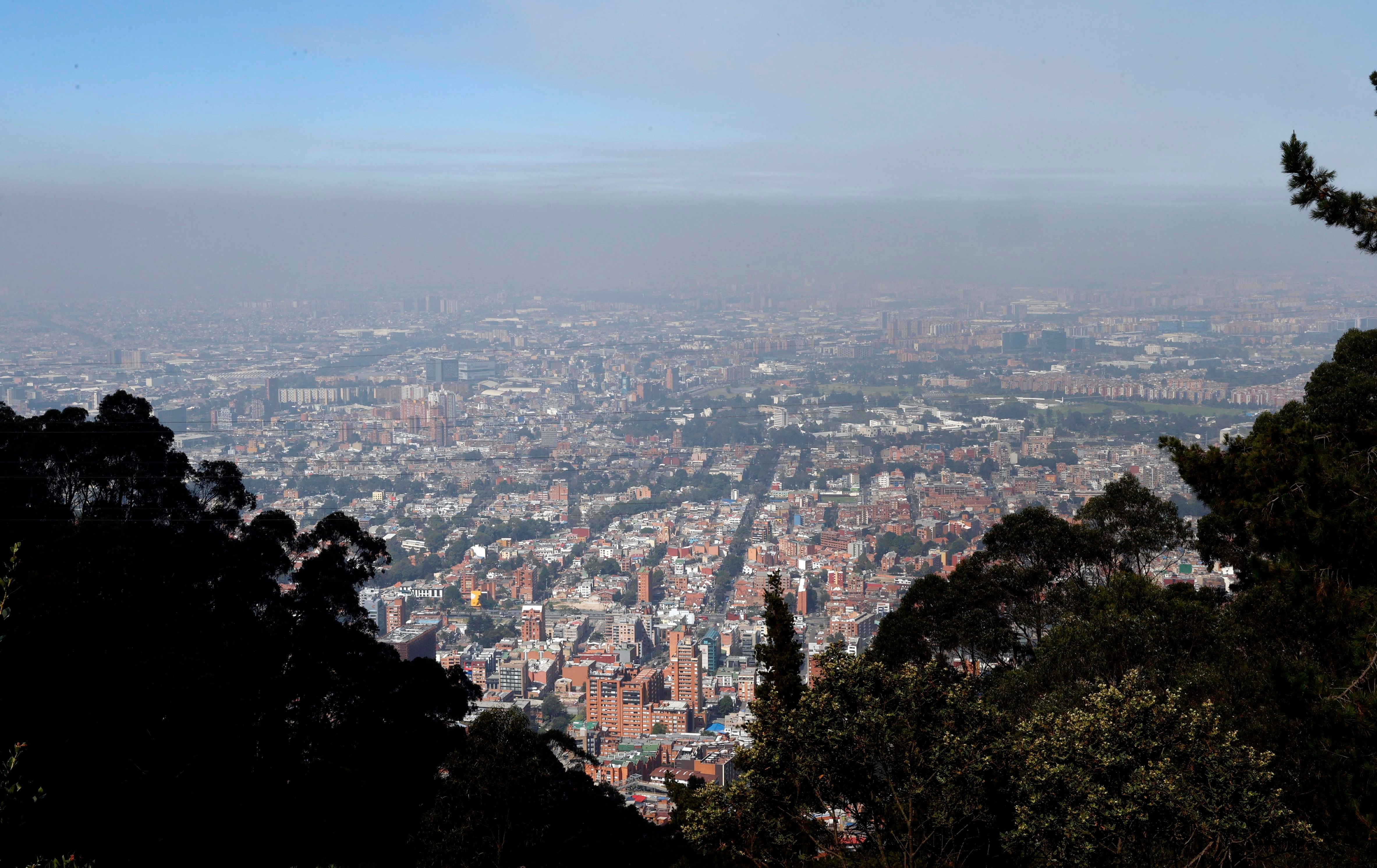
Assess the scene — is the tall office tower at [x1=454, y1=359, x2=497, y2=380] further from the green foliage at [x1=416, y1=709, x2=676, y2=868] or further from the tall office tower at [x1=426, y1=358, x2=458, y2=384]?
the green foliage at [x1=416, y1=709, x2=676, y2=868]

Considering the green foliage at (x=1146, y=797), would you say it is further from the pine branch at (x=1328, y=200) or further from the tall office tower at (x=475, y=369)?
the tall office tower at (x=475, y=369)

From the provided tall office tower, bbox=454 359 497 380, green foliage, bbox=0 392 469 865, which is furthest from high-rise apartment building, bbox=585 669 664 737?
tall office tower, bbox=454 359 497 380

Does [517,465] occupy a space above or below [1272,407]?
below

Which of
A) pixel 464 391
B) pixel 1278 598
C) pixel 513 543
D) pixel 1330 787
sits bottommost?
pixel 513 543

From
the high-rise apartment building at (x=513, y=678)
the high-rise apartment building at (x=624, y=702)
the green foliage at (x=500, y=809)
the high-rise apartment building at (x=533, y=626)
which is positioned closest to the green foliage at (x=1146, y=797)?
the green foliage at (x=500, y=809)

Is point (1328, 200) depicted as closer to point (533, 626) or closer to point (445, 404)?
point (533, 626)

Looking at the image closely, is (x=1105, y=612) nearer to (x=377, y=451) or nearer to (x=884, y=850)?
(x=884, y=850)

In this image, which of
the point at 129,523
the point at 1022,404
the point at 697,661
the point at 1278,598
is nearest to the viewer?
the point at 1278,598

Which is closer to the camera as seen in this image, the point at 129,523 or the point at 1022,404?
the point at 129,523

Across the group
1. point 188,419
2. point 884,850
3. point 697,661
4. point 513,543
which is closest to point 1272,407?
point 697,661
